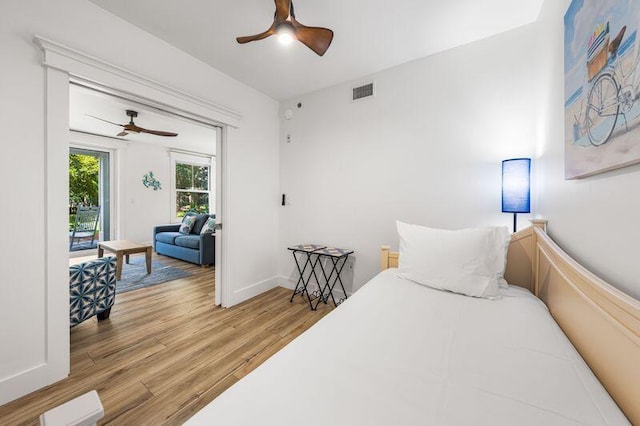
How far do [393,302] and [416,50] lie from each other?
2.26 m

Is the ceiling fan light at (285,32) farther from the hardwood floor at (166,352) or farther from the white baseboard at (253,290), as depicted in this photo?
the white baseboard at (253,290)

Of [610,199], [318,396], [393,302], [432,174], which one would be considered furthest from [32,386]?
[432,174]

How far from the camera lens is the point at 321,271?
10.1 feet

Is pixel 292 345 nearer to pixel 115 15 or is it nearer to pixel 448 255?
pixel 448 255

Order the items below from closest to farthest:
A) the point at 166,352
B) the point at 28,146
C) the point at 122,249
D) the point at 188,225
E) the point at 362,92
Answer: the point at 28,146, the point at 166,352, the point at 362,92, the point at 122,249, the point at 188,225

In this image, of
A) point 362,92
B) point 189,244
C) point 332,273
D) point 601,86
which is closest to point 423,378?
point 601,86

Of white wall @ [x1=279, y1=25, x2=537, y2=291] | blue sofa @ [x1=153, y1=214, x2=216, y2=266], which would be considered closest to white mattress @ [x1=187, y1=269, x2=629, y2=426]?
white wall @ [x1=279, y1=25, x2=537, y2=291]

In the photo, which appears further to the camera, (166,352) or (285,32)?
(166,352)

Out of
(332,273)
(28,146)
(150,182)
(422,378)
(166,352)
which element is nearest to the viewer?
(422,378)

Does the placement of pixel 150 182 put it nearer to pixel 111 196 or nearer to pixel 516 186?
pixel 111 196

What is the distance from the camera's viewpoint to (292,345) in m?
0.96

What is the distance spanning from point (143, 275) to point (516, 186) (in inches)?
190

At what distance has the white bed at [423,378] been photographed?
642mm

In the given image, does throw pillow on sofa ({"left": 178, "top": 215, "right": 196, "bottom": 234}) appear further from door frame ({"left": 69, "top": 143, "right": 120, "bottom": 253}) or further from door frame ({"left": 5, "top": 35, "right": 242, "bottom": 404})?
door frame ({"left": 5, "top": 35, "right": 242, "bottom": 404})
